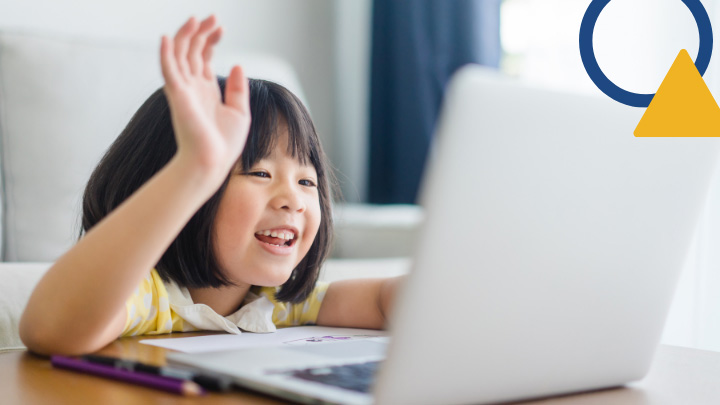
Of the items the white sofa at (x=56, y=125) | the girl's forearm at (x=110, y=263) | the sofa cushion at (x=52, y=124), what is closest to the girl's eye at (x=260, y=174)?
the girl's forearm at (x=110, y=263)

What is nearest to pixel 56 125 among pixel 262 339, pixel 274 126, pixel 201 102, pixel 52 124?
pixel 52 124

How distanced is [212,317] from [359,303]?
0.20 metres

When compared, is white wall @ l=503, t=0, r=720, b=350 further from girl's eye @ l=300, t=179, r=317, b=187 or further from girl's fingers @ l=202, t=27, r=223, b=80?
girl's fingers @ l=202, t=27, r=223, b=80

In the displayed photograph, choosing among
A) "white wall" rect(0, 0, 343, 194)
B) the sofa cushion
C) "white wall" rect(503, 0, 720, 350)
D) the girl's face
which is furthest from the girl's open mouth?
"white wall" rect(0, 0, 343, 194)

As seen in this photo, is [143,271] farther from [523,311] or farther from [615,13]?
[615,13]

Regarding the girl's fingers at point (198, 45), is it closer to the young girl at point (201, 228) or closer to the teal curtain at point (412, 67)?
the young girl at point (201, 228)

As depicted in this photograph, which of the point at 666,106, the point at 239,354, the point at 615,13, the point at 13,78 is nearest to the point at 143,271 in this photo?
the point at 239,354

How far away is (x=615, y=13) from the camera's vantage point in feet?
5.78

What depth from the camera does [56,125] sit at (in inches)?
60.5

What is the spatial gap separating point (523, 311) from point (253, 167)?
470 millimetres

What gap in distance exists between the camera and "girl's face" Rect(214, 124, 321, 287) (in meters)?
0.83

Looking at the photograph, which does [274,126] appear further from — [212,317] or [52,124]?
[52,124]

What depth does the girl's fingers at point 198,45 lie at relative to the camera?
0.56 meters

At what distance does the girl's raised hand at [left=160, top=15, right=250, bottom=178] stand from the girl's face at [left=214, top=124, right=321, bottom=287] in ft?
0.86
